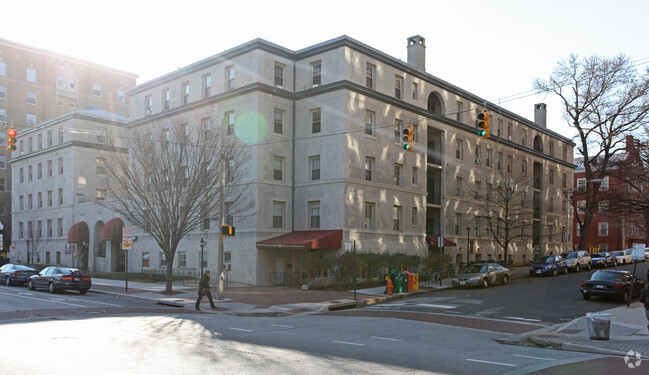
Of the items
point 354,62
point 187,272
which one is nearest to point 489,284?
point 354,62

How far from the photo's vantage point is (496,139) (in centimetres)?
5050

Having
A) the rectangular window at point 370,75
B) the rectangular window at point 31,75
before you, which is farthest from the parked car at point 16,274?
the rectangular window at point 31,75

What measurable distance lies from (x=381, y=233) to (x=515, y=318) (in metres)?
16.7

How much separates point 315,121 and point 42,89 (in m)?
58.1

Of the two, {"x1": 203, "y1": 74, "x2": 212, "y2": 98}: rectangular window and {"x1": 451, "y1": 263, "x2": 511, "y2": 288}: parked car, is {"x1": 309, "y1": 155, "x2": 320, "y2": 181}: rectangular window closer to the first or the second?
{"x1": 203, "y1": 74, "x2": 212, "y2": 98}: rectangular window

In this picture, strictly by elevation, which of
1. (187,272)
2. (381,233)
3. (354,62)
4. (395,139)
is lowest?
(187,272)

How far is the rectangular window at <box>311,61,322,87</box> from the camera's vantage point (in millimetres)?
35844

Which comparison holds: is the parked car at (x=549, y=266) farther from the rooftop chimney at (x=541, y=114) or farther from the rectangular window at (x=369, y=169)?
the rooftop chimney at (x=541, y=114)

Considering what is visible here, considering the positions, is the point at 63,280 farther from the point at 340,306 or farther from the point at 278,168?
the point at 340,306

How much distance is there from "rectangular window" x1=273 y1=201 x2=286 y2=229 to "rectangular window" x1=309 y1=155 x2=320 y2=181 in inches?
110

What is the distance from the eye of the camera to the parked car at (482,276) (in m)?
31.0

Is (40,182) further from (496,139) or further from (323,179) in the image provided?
(496,139)

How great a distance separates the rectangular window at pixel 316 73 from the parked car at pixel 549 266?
21151 mm

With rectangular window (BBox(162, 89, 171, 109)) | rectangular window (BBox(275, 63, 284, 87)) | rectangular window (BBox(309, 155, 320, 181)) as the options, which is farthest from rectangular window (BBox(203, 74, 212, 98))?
rectangular window (BBox(309, 155, 320, 181))
